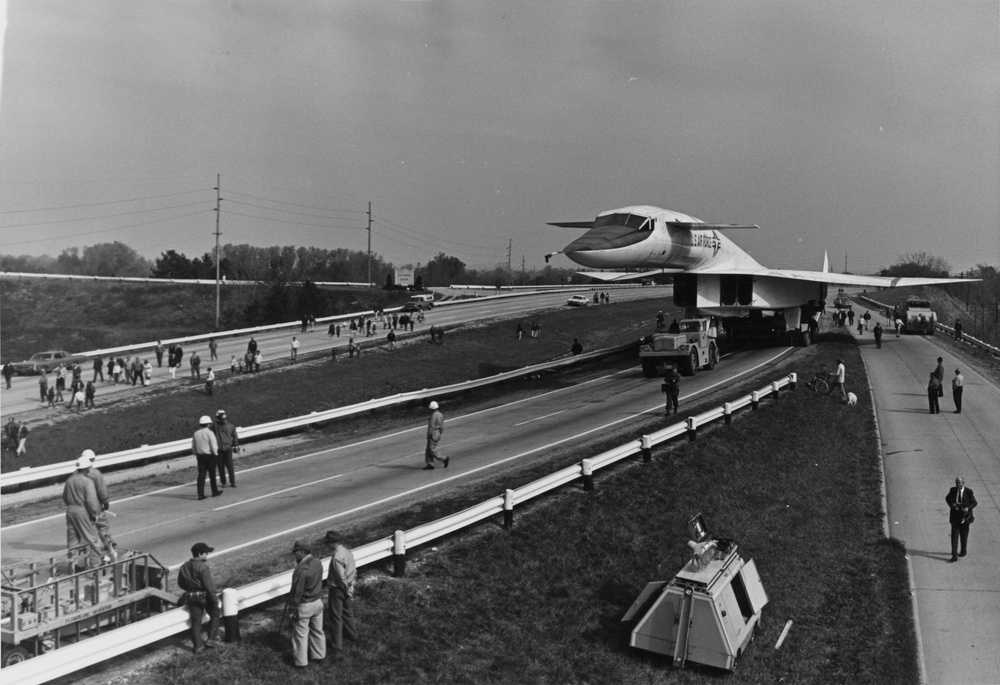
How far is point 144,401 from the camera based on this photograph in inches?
1359

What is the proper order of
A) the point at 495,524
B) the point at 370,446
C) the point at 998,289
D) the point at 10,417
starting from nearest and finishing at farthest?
the point at 495,524, the point at 370,446, the point at 10,417, the point at 998,289

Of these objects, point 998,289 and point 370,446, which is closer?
point 370,446

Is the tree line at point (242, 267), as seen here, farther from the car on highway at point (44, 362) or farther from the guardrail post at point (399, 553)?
the guardrail post at point (399, 553)

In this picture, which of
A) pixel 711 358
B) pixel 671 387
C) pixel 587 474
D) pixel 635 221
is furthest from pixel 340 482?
pixel 711 358

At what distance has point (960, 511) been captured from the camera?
48.7 feet

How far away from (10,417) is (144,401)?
5561mm

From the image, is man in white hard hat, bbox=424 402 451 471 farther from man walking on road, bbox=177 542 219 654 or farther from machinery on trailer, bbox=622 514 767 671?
Answer: man walking on road, bbox=177 542 219 654

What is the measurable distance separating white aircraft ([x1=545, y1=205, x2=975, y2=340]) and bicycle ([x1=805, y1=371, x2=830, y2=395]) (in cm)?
682

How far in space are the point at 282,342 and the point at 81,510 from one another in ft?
141

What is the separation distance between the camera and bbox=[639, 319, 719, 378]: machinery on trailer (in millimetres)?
34531

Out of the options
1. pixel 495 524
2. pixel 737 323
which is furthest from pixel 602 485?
pixel 737 323

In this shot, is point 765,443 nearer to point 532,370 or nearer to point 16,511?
point 532,370

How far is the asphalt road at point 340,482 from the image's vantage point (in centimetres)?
1373

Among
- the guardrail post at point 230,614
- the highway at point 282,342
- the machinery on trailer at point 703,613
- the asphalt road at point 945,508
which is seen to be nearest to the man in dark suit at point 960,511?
the asphalt road at point 945,508
